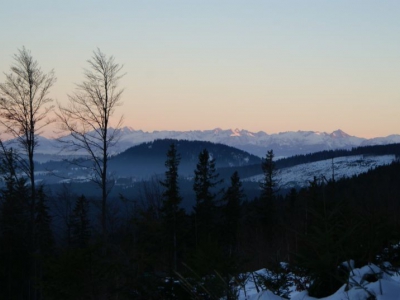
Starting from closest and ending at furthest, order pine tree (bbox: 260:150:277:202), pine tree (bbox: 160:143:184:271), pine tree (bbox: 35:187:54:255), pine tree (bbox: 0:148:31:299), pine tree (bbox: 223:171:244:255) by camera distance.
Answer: pine tree (bbox: 35:187:54:255) → pine tree (bbox: 0:148:31:299) → pine tree (bbox: 160:143:184:271) → pine tree (bbox: 223:171:244:255) → pine tree (bbox: 260:150:277:202)

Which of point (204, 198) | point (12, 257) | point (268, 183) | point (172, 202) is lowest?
point (12, 257)

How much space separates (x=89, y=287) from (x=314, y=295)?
3984 mm

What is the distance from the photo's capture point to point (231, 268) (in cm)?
589

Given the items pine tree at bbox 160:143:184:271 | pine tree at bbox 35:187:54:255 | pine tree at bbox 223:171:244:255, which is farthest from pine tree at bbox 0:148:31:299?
pine tree at bbox 223:171:244:255

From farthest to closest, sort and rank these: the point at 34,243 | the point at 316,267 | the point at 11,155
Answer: the point at 34,243, the point at 11,155, the point at 316,267

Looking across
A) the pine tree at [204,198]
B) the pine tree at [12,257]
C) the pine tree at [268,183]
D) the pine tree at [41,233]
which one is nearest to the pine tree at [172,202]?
the pine tree at [204,198]

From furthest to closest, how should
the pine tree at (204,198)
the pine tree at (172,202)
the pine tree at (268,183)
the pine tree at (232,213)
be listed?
1. the pine tree at (268,183)
2. the pine tree at (232,213)
3. the pine tree at (204,198)
4. the pine tree at (172,202)

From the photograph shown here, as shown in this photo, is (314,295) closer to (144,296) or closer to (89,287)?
(144,296)

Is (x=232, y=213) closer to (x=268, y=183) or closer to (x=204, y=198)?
(x=204, y=198)

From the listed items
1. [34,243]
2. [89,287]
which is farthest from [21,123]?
[89,287]

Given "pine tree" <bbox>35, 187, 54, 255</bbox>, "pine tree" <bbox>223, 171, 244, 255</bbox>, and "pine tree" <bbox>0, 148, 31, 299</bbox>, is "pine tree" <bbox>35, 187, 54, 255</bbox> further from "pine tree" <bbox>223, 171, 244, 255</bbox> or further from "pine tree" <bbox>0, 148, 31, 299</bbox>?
"pine tree" <bbox>223, 171, 244, 255</bbox>

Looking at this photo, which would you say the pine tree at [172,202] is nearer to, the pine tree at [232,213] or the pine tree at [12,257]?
the pine tree at [232,213]

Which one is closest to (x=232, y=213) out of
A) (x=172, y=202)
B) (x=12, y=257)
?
(x=172, y=202)

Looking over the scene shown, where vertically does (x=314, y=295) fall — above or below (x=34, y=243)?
above
